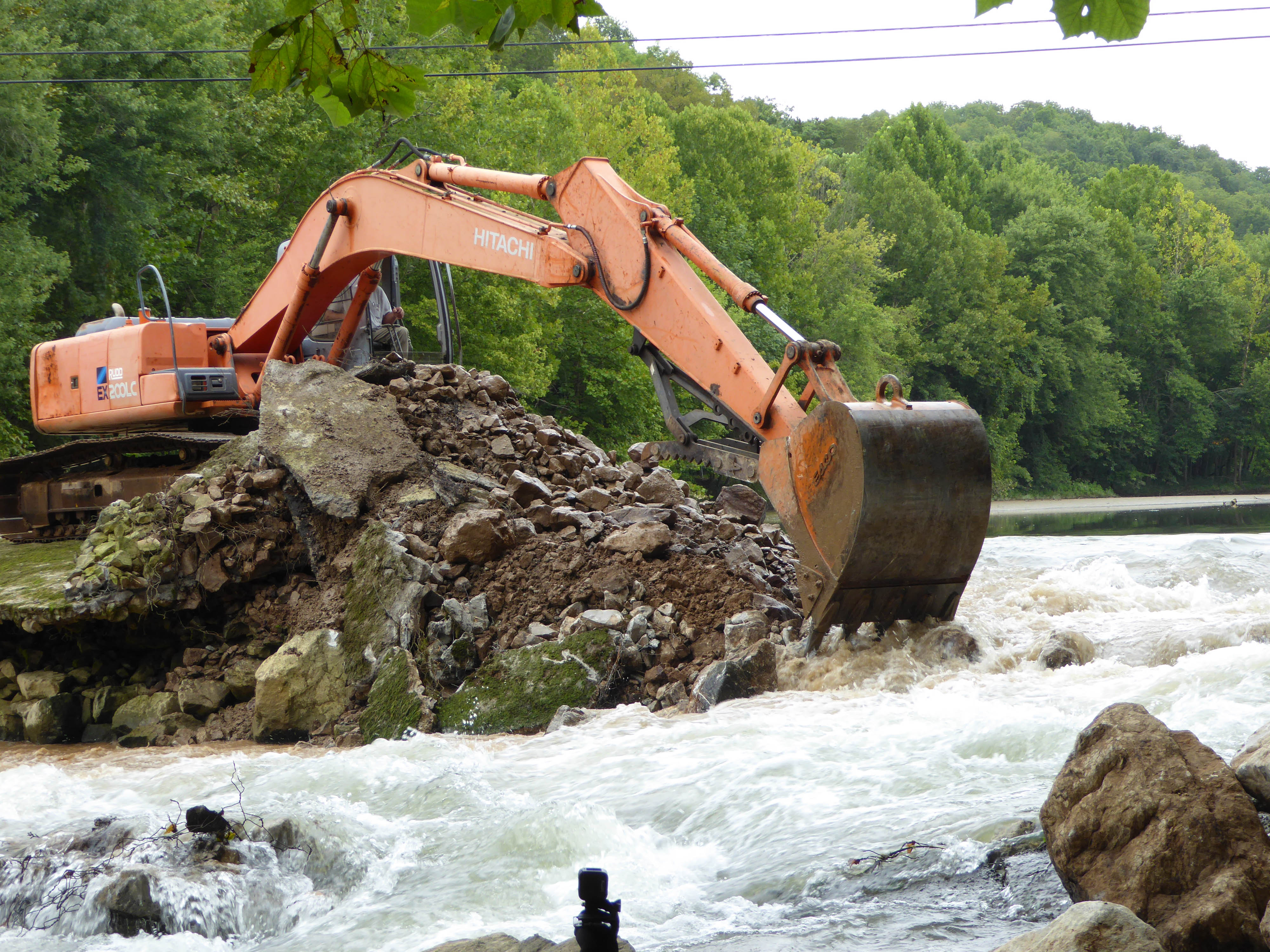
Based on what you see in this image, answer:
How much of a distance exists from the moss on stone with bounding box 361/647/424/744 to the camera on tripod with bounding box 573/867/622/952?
15.6 feet

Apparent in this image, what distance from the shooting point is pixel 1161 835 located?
317 cm

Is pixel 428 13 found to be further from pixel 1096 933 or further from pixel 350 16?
pixel 1096 933

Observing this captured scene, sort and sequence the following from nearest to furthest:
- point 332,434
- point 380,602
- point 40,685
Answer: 1. point 380,602
2. point 40,685
3. point 332,434

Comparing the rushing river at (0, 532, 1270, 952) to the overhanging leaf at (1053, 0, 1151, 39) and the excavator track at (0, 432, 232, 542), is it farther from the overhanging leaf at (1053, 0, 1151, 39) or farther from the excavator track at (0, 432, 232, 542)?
the excavator track at (0, 432, 232, 542)

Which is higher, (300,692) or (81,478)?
(81,478)

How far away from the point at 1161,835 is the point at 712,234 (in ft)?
105

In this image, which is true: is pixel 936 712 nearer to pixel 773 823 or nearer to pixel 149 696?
pixel 773 823

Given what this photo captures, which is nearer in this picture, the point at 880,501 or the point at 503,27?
the point at 503,27

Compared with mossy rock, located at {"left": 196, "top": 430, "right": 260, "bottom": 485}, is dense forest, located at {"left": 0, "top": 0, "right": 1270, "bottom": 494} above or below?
above

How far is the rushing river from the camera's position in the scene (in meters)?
3.77

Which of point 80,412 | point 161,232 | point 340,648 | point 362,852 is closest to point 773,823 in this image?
point 362,852

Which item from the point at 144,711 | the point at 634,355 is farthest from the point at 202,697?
the point at 634,355

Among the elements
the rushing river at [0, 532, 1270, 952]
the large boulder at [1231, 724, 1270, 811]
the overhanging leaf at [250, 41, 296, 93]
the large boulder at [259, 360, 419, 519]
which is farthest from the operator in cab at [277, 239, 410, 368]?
the large boulder at [1231, 724, 1270, 811]

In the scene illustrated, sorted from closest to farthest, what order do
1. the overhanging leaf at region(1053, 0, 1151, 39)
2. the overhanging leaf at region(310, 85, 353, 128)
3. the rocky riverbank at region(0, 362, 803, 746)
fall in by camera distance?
the overhanging leaf at region(1053, 0, 1151, 39), the overhanging leaf at region(310, 85, 353, 128), the rocky riverbank at region(0, 362, 803, 746)
